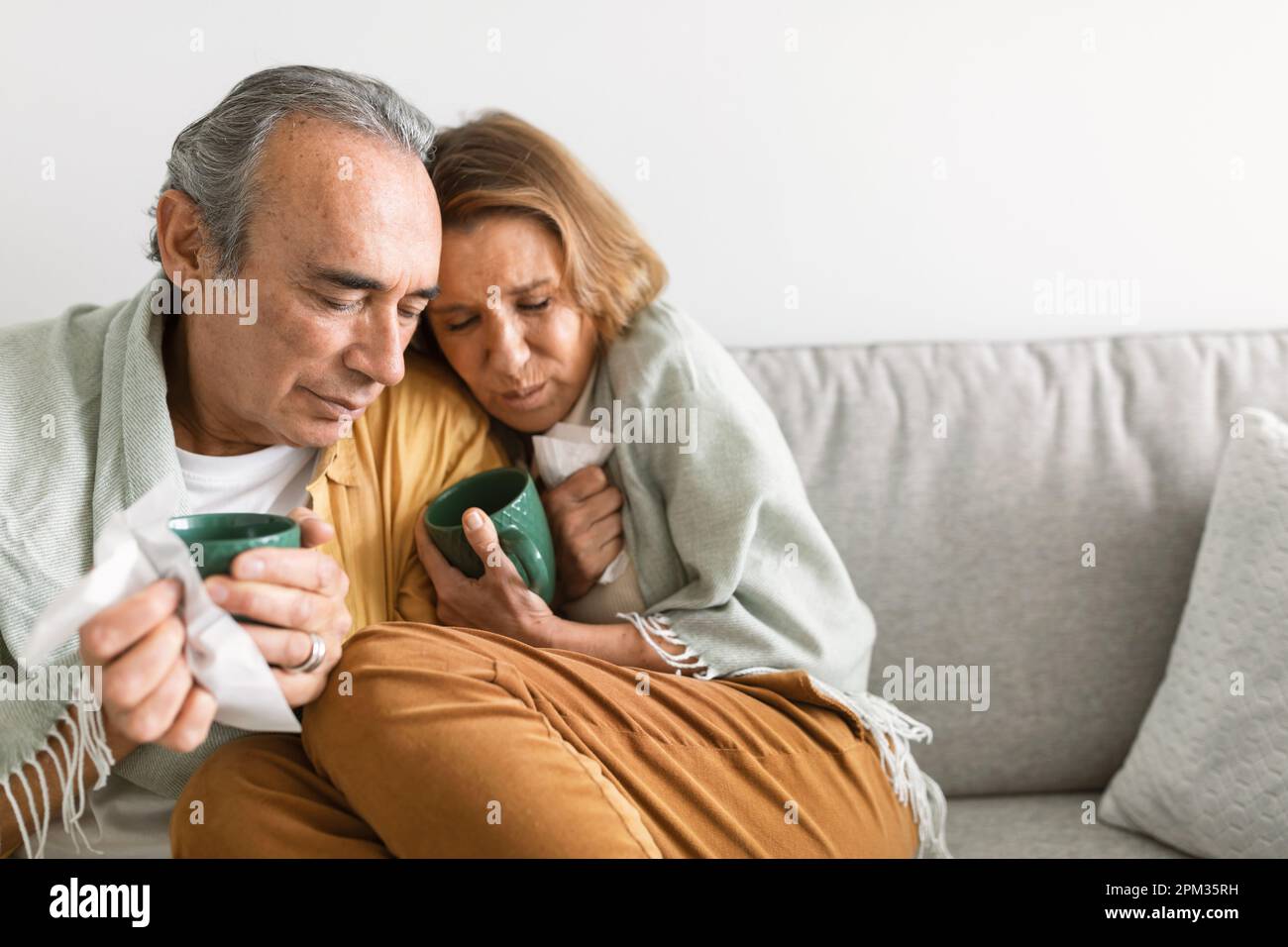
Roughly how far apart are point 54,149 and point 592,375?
3.03 ft

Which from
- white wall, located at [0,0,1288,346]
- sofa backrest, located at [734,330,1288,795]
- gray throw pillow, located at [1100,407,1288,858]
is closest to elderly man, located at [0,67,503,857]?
white wall, located at [0,0,1288,346]

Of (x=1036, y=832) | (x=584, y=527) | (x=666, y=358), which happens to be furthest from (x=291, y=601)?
(x=1036, y=832)

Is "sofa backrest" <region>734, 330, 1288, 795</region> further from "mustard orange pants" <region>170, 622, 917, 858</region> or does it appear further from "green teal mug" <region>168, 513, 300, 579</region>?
"green teal mug" <region>168, 513, 300, 579</region>

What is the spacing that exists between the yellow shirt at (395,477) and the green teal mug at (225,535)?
345 mm

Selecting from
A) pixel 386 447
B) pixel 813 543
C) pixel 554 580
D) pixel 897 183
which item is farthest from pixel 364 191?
pixel 897 183

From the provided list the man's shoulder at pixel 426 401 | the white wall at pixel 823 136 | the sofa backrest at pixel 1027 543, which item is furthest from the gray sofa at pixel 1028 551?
the man's shoulder at pixel 426 401

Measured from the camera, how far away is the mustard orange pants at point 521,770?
3.69ft

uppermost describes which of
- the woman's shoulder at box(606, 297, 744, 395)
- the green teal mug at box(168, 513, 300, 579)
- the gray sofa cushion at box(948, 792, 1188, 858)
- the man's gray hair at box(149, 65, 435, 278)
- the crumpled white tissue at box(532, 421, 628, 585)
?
the man's gray hair at box(149, 65, 435, 278)

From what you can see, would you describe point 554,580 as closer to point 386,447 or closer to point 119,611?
point 386,447

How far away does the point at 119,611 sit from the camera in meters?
0.99

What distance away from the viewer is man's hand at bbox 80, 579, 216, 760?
0.99m

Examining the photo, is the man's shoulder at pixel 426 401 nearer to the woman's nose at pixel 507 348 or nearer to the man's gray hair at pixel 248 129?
the woman's nose at pixel 507 348

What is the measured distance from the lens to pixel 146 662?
0.99m

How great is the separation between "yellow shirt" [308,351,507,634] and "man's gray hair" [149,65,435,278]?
0.30 metres
